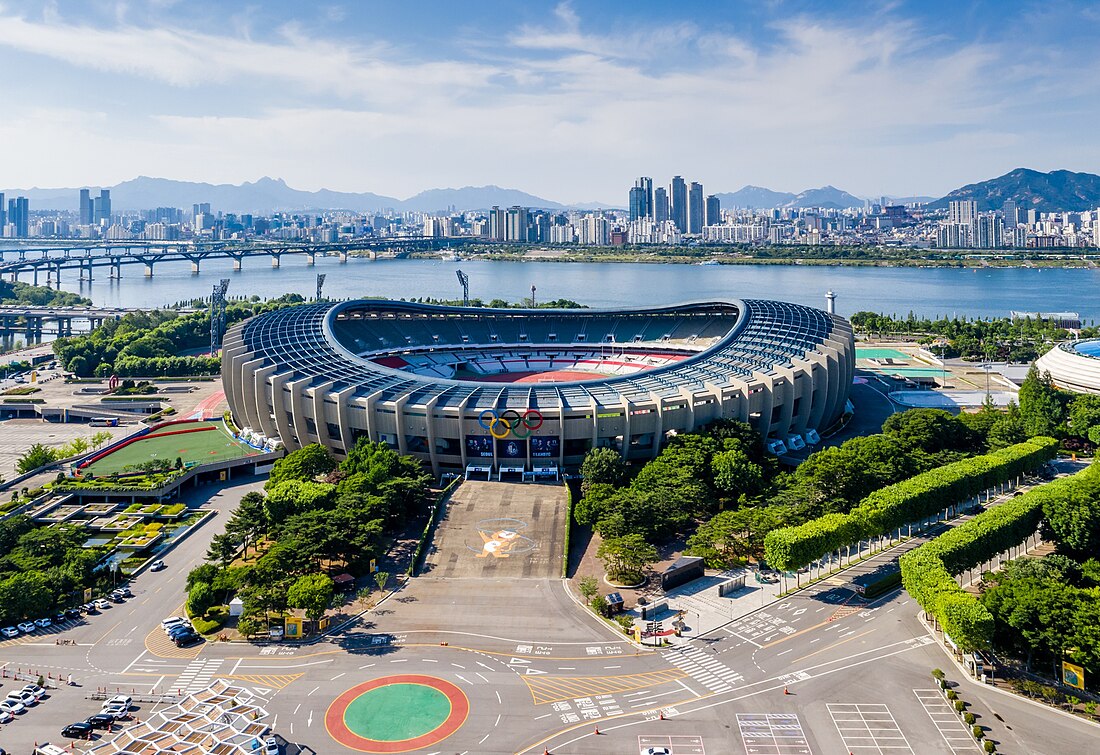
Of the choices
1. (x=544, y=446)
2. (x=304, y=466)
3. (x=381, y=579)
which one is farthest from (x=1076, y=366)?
(x=304, y=466)

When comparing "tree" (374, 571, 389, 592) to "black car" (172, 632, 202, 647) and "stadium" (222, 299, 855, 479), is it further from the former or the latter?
"stadium" (222, 299, 855, 479)

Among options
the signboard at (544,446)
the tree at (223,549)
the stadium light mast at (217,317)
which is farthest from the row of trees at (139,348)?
the tree at (223,549)

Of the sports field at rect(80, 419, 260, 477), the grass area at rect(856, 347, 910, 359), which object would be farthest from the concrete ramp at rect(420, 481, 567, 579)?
the grass area at rect(856, 347, 910, 359)

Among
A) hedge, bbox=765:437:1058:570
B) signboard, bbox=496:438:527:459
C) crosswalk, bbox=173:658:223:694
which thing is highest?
signboard, bbox=496:438:527:459

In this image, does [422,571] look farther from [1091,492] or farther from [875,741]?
[1091,492]

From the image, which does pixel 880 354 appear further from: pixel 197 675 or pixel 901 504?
pixel 197 675

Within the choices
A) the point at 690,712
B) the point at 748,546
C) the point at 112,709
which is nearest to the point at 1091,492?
the point at 748,546

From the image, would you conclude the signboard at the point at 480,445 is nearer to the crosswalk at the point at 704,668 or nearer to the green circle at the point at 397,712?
the crosswalk at the point at 704,668
